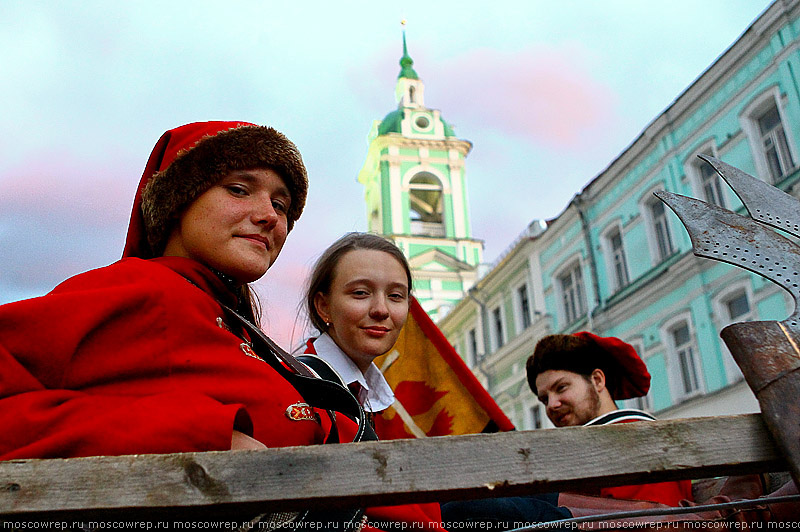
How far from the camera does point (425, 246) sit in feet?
97.9

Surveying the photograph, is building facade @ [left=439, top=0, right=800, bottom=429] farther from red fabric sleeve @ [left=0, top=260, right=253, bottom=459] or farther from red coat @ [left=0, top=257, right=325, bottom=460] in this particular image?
red fabric sleeve @ [left=0, top=260, right=253, bottom=459]

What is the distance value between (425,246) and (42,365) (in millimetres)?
28528

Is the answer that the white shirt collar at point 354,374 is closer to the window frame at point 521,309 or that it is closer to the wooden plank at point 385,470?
the wooden plank at point 385,470

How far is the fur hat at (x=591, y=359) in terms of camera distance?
3.39 metres

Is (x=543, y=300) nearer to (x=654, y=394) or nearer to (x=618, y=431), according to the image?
(x=654, y=394)

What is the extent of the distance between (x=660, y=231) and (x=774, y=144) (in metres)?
3.23

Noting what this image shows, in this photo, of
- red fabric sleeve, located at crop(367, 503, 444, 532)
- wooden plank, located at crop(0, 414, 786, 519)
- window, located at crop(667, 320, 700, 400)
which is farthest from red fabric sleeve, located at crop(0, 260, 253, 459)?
window, located at crop(667, 320, 700, 400)

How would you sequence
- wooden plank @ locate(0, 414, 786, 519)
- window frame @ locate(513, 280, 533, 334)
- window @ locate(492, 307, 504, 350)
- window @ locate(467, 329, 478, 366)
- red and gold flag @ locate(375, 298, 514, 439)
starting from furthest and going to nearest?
window @ locate(467, 329, 478, 366)
window @ locate(492, 307, 504, 350)
window frame @ locate(513, 280, 533, 334)
red and gold flag @ locate(375, 298, 514, 439)
wooden plank @ locate(0, 414, 786, 519)

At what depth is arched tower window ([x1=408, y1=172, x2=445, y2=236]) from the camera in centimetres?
3097

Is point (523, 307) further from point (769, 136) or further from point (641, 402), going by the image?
point (769, 136)

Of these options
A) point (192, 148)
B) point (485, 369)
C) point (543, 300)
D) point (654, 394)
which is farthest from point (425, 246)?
point (192, 148)

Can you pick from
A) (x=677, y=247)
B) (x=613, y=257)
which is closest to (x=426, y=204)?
(x=613, y=257)

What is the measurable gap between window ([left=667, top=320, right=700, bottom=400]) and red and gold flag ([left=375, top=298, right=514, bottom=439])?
11.1 metres

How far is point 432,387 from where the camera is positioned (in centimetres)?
400
